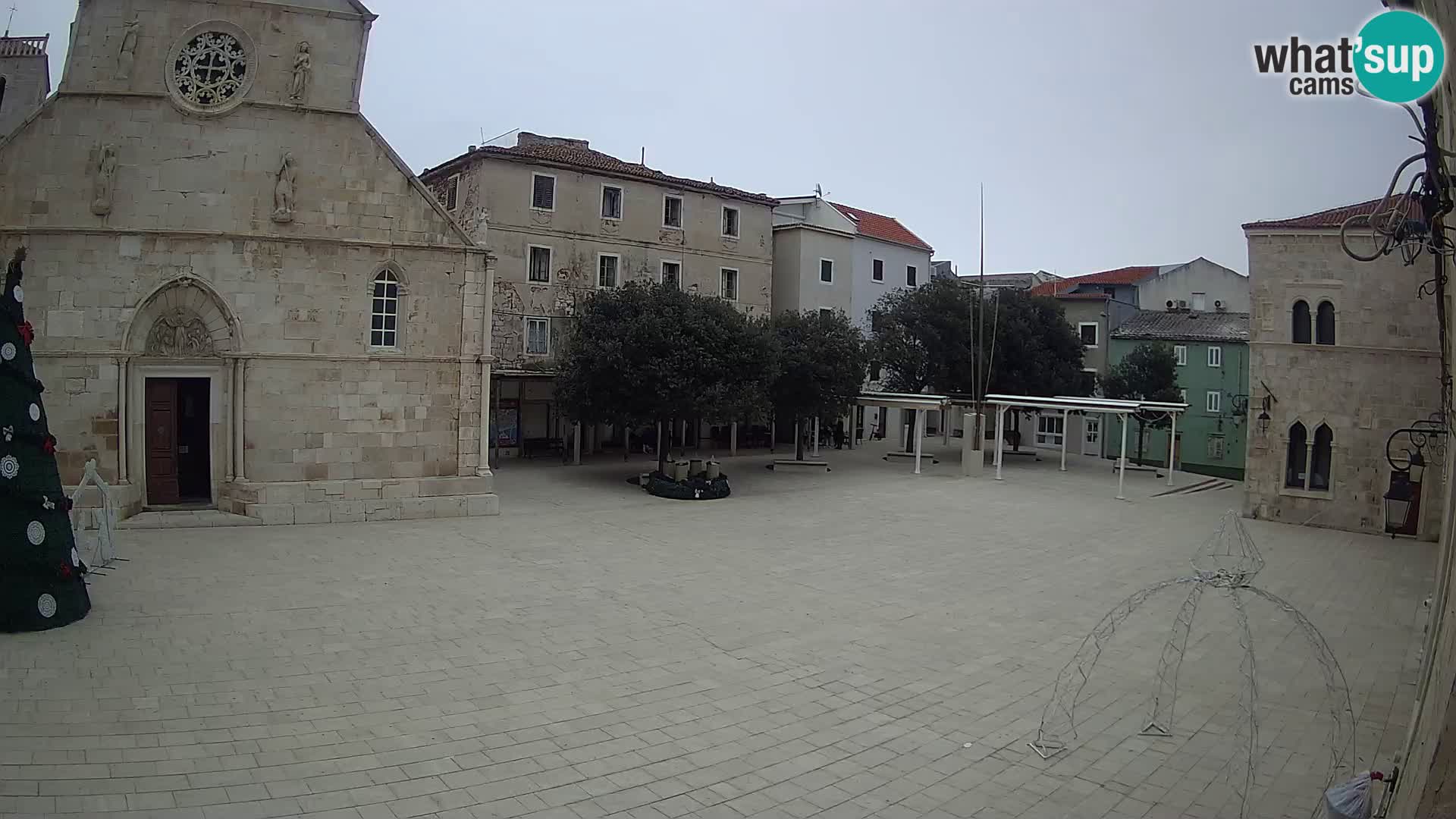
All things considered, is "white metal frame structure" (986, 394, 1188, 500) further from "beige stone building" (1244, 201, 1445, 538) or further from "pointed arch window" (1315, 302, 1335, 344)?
"pointed arch window" (1315, 302, 1335, 344)

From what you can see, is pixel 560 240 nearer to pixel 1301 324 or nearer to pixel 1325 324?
pixel 1301 324

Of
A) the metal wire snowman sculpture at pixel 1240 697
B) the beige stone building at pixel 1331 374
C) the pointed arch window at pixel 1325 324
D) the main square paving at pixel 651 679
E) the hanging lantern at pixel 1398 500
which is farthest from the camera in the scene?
the pointed arch window at pixel 1325 324

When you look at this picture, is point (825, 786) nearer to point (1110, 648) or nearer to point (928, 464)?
point (1110, 648)

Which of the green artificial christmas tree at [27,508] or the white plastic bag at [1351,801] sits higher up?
the green artificial christmas tree at [27,508]

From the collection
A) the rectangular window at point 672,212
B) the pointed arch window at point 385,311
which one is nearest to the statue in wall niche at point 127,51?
the pointed arch window at point 385,311

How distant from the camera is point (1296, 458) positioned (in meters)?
23.6

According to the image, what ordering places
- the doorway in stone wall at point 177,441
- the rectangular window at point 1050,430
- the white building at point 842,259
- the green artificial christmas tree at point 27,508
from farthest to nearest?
the rectangular window at point 1050,430
the white building at point 842,259
the doorway in stone wall at point 177,441
the green artificial christmas tree at point 27,508

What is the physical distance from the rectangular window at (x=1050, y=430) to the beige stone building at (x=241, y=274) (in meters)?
34.3

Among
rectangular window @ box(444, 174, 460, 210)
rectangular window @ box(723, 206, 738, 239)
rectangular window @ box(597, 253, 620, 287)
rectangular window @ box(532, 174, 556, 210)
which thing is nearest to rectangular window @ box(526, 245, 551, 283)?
rectangular window @ box(532, 174, 556, 210)

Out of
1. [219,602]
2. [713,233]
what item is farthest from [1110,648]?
[713,233]

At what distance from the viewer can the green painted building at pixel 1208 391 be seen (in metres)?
40.5

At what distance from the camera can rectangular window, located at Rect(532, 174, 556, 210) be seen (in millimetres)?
30891

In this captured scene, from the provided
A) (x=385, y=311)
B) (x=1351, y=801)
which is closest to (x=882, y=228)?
(x=385, y=311)

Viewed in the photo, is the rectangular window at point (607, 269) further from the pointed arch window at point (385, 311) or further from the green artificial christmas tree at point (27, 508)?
the green artificial christmas tree at point (27, 508)
